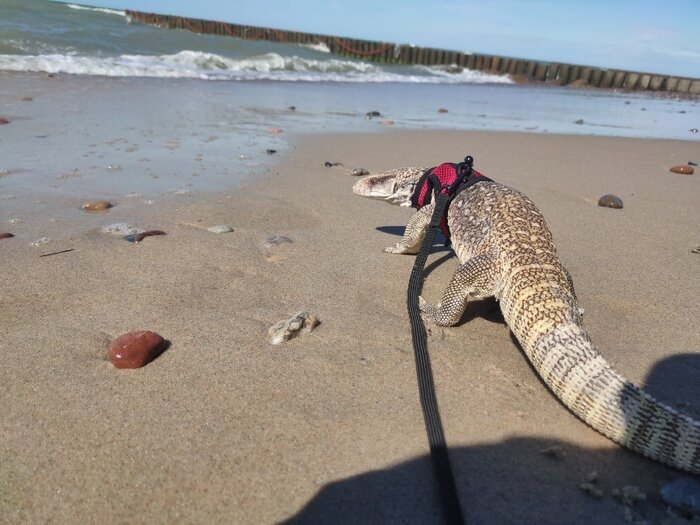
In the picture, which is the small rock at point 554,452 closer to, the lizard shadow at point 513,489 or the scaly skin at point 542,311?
the lizard shadow at point 513,489

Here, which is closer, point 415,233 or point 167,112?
point 415,233

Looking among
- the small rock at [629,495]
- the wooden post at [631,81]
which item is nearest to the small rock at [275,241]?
the small rock at [629,495]

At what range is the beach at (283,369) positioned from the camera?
8.15 ft

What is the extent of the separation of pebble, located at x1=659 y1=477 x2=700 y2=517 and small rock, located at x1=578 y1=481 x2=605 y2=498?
0.93 feet

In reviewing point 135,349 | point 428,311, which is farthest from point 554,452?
point 135,349

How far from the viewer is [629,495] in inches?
98.3

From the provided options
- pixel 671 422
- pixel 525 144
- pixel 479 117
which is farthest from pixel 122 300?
pixel 479 117

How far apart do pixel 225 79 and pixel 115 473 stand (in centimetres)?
2190

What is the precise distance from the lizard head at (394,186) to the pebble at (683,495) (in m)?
3.99

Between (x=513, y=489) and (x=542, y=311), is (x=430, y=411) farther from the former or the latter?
(x=542, y=311)

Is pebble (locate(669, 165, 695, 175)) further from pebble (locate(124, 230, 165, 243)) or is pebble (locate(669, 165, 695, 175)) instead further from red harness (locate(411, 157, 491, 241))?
pebble (locate(124, 230, 165, 243))

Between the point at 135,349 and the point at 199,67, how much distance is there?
81.8 feet

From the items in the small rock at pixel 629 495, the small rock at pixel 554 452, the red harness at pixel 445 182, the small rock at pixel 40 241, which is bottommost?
the small rock at pixel 40 241

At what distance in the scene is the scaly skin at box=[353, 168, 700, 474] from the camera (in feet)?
8.79
